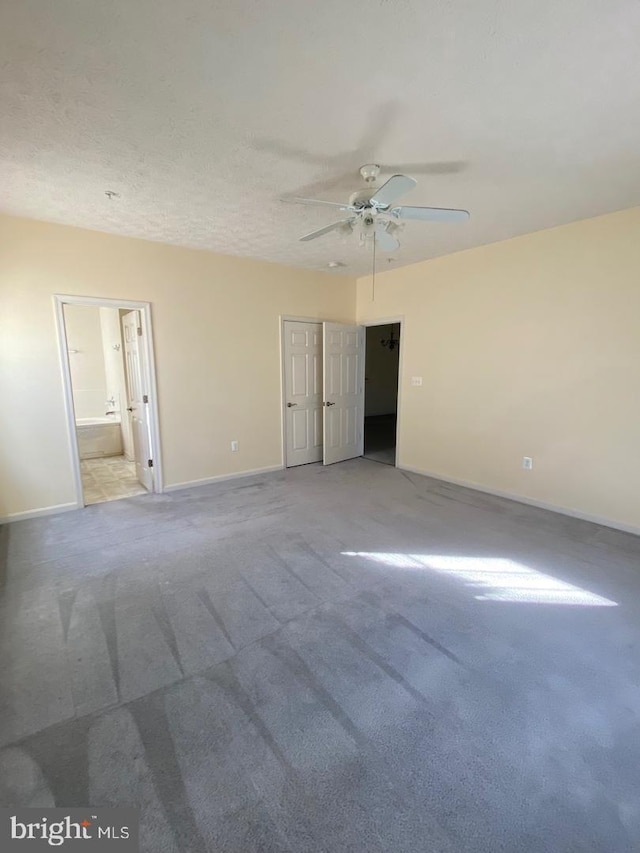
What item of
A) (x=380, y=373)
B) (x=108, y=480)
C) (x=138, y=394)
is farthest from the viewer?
(x=380, y=373)

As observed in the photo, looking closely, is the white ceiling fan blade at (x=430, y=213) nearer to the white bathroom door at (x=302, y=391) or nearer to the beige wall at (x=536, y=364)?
the beige wall at (x=536, y=364)

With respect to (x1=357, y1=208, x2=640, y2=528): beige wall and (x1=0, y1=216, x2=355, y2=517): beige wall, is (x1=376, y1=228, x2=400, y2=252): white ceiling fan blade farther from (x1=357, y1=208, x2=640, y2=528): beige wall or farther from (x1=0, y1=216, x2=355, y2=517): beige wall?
(x1=0, y1=216, x2=355, y2=517): beige wall

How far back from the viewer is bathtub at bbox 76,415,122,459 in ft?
19.3

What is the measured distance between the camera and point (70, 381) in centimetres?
369

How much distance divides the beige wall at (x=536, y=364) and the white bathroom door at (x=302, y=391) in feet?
4.41

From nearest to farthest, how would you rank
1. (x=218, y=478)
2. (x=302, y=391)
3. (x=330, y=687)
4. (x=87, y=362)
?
1. (x=330, y=687)
2. (x=218, y=478)
3. (x=302, y=391)
4. (x=87, y=362)

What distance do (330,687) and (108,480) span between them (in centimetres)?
424

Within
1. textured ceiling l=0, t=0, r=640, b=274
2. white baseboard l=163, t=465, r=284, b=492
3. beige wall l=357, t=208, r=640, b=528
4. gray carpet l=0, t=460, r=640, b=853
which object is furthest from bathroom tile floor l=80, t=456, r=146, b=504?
beige wall l=357, t=208, r=640, b=528

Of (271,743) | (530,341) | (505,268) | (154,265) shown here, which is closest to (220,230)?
(154,265)

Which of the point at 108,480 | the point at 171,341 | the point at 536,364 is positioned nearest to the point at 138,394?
the point at 171,341

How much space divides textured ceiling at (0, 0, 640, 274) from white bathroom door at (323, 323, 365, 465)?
7.84ft

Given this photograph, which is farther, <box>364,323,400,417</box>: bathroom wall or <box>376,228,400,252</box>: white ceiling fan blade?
<box>364,323,400,417</box>: bathroom wall

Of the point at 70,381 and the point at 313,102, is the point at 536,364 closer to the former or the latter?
the point at 313,102

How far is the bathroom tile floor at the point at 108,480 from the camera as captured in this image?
430 centimetres
